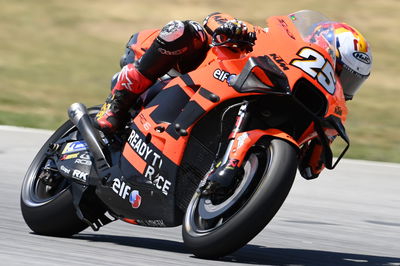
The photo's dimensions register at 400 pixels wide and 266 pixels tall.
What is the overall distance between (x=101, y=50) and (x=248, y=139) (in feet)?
46.7

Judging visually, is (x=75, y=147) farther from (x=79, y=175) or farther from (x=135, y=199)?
(x=135, y=199)

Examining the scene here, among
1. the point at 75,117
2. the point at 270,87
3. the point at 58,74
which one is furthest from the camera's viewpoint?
the point at 58,74

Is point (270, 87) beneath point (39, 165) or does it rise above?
above

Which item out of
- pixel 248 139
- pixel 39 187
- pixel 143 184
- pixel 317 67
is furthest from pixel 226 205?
pixel 39 187

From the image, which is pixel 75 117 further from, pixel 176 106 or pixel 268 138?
pixel 268 138

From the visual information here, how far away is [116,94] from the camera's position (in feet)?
15.6

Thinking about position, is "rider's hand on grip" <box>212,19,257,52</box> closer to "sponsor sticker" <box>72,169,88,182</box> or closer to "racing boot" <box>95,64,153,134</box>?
"racing boot" <box>95,64,153,134</box>

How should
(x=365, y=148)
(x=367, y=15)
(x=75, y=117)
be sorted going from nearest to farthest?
(x=75, y=117)
(x=365, y=148)
(x=367, y=15)

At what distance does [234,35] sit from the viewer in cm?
422

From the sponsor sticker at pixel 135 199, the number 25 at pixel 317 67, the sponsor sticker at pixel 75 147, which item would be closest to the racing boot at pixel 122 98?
the sponsor sticker at pixel 75 147

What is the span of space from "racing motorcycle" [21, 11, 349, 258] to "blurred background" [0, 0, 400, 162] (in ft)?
19.2

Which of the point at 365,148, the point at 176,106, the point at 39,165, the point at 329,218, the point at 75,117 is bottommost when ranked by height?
the point at 365,148

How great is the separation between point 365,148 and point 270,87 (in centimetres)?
723

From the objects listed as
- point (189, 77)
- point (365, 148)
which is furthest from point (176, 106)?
point (365, 148)
